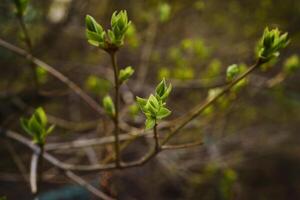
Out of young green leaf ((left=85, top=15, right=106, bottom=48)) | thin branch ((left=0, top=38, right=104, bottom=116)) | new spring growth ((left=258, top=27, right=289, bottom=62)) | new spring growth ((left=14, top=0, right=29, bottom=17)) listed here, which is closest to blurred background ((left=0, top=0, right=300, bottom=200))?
thin branch ((left=0, top=38, right=104, bottom=116))

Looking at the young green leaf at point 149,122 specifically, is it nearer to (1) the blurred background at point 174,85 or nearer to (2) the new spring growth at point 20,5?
(2) the new spring growth at point 20,5

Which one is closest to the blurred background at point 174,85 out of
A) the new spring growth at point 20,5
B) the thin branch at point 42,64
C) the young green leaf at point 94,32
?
the thin branch at point 42,64

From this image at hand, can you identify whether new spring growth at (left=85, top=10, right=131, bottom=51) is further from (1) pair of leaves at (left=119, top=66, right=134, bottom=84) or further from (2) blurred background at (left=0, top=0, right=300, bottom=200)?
(2) blurred background at (left=0, top=0, right=300, bottom=200)

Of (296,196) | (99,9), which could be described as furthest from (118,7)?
(296,196)

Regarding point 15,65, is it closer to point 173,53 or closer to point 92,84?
point 92,84

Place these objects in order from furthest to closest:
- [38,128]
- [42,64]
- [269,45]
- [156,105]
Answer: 1. [42,64]
2. [38,128]
3. [269,45]
4. [156,105]

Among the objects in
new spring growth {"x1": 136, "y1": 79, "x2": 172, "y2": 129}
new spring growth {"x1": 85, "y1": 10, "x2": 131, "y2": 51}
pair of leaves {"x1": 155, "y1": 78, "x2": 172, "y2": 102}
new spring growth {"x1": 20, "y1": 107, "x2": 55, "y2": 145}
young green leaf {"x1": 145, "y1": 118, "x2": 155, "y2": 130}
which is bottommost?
young green leaf {"x1": 145, "y1": 118, "x2": 155, "y2": 130}

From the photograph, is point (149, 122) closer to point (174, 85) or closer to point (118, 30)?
point (118, 30)

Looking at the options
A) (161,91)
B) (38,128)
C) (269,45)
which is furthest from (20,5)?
(269,45)
